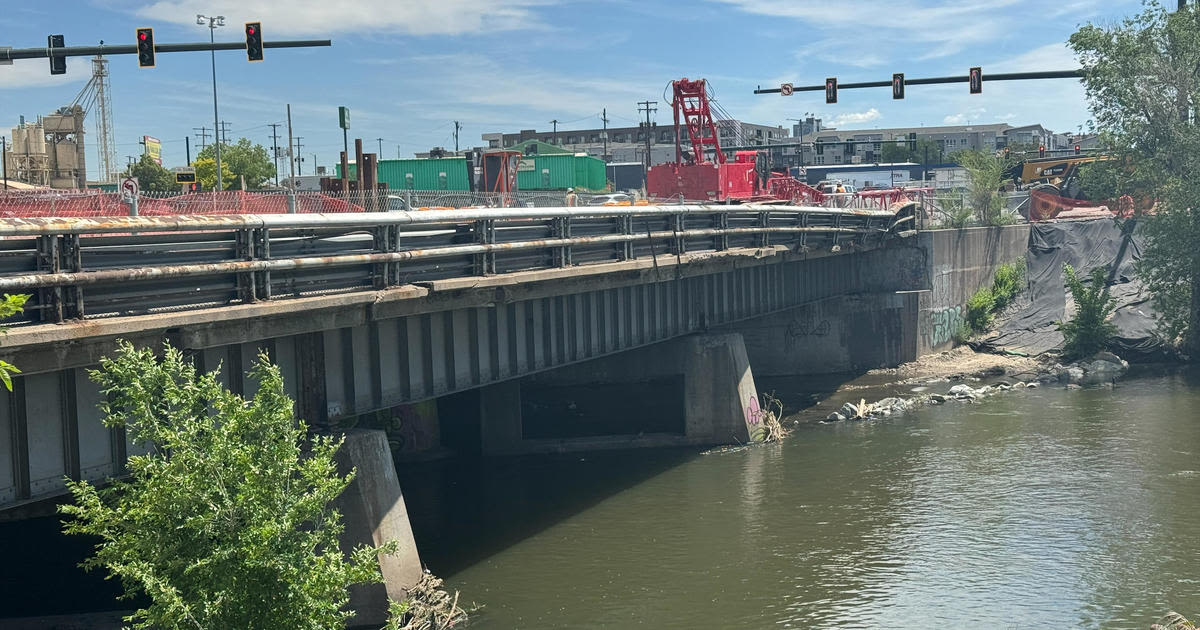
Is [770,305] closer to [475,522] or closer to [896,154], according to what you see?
[475,522]

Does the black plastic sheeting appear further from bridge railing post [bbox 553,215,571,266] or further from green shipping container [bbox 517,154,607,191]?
bridge railing post [bbox 553,215,571,266]

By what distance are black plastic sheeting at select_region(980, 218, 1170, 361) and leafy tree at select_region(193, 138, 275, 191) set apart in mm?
52446

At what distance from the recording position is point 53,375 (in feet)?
45.2

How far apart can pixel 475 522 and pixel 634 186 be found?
3701 inches

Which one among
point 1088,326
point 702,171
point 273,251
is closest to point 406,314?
point 273,251

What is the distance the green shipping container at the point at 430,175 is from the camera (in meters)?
58.9

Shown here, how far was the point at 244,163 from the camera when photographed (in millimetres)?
85188

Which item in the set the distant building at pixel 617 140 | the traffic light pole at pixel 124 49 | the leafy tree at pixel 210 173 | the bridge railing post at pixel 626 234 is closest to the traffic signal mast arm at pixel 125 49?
the traffic light pole at pixel 124 49

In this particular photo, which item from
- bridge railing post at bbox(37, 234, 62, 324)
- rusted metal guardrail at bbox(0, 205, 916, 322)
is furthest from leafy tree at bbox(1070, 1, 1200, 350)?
bridge railing post at bbox(37, 234, 62, 324)

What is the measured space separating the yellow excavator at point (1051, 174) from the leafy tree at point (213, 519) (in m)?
64.3

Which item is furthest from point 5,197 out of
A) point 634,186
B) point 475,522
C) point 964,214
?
point 634,186

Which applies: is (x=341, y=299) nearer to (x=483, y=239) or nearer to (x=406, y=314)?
(x=406, y=314)

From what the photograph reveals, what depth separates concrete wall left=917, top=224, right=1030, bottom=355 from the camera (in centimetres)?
4875

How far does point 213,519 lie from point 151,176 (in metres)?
76.0
